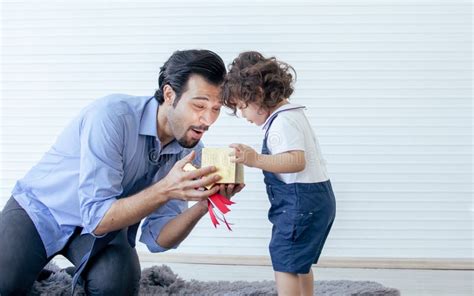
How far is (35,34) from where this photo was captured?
3.92 metres

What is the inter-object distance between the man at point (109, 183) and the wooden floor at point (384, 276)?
106 cm

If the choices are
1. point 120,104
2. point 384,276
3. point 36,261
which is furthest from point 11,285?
point 384,276

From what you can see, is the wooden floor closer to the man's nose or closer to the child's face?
the child's face

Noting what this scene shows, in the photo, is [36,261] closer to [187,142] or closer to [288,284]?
[187,142]

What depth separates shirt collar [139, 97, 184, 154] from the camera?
2.36 meters

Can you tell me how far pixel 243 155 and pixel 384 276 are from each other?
1.72m

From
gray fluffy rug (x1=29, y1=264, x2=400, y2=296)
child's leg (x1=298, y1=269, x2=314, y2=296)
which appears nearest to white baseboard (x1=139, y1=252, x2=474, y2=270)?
gray fluffy rug (x1=29, y1=264, x2=400, y2=296)

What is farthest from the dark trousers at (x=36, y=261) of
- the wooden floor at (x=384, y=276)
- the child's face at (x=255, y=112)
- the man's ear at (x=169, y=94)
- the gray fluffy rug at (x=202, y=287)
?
the wooden floor at (x=384, y=276)

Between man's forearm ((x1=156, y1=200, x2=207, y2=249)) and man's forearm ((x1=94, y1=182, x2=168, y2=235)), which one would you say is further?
man's forearm ((x1=156, y1=200, x2=207, y2=249))

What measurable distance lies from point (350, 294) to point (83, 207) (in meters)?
1.34

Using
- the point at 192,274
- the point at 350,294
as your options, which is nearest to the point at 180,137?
the point at 350,294

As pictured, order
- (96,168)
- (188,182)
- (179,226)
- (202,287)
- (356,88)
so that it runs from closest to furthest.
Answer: (188,182)
(96,168)
(179,226)
(202,287)
(356,88)

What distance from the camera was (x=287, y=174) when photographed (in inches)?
94.3

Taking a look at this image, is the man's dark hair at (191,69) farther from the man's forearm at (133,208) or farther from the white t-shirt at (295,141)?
the man's forearm at (133,208)
